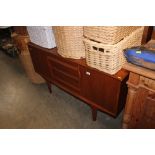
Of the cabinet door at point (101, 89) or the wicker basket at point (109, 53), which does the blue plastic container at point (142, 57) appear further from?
the cabinet door at point (101, 89)

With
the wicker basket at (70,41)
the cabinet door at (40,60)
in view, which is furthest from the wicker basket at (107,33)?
the cabinet door at (40,60)

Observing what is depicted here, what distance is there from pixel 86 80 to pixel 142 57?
0.59m

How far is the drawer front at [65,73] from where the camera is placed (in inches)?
54.2

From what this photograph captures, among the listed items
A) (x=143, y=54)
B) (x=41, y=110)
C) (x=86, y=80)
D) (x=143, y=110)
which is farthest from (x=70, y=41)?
(x=41, y=110)

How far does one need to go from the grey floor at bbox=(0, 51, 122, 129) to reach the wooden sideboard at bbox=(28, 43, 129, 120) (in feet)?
0.56

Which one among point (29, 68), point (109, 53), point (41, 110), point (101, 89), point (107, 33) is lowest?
point (41, 110)

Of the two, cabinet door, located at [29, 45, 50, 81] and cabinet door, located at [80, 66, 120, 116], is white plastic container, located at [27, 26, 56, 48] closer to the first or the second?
cabinet door, located at [29, 45, 50, 81]

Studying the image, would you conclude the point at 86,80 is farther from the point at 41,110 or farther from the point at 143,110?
the point at 41,110

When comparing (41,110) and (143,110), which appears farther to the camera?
(41,110)

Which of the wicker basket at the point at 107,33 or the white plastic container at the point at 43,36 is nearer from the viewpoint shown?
the wicker basket at the point at 107,33

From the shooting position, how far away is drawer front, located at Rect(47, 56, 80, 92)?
4.52 feet

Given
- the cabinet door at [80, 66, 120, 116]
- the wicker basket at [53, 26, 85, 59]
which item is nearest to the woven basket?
the wicker basket at [53, 26, 85, 59]

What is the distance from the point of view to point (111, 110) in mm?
1329

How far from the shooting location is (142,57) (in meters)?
0.81
